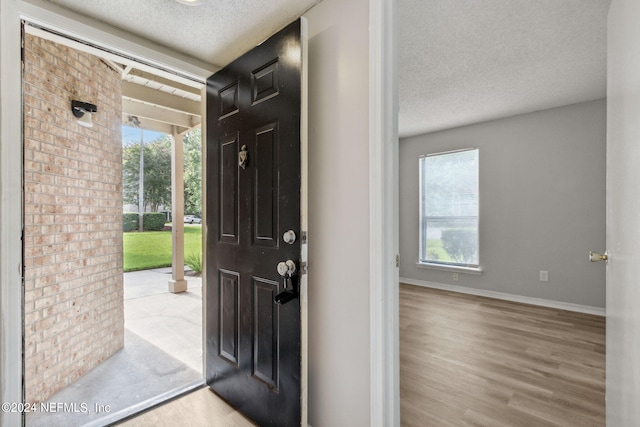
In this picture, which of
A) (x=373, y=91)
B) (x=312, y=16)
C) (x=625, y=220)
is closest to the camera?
(x=625, y=220)

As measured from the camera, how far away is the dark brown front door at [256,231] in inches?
58.4

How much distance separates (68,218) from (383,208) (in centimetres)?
226

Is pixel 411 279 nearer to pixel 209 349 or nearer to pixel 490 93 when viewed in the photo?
pixel 490 93

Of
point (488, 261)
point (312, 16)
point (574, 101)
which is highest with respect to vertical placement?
point (574, 101)

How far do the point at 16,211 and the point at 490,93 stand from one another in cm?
407

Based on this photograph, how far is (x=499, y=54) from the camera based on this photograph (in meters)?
2.51

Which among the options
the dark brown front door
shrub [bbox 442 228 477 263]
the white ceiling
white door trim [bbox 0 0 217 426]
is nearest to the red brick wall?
white door trim [bbox 0 0 217 426]

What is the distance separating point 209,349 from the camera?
6.93 ft

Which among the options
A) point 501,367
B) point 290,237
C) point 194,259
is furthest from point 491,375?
point 194,259

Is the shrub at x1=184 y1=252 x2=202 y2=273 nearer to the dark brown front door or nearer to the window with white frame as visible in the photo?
the dark brown front door

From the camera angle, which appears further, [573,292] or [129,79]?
[573,292]

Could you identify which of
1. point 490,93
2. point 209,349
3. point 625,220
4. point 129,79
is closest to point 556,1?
point 490,93

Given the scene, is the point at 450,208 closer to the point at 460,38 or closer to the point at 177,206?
the point at 460,38

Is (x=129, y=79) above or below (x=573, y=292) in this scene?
above
